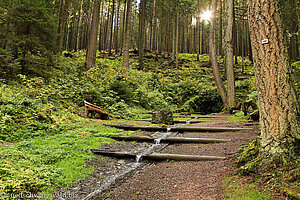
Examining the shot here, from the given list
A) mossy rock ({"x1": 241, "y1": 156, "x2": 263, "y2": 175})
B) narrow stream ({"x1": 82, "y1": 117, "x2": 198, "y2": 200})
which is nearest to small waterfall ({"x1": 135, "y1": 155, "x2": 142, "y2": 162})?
narrow stream ({"x1": 82, "y1": 117, "x2": 198, "y2": 200})

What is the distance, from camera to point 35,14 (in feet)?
31.8

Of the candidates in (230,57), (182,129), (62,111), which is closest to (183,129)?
(182,129)

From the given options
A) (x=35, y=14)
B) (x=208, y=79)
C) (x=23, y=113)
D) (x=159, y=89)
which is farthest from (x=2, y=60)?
(x=208, y=79)

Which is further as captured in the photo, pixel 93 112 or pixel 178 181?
pixel 93 112

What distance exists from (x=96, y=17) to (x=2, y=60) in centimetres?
864

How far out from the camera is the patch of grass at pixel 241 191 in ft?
7.36

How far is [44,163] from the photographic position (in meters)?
3.79

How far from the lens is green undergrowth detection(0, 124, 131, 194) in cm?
284

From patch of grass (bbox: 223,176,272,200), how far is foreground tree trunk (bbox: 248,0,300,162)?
24.2 inches

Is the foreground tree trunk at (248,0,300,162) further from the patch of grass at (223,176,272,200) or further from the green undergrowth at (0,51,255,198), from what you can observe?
the green undergrowth at (0,51,255,198)

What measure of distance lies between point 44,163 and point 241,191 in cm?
374

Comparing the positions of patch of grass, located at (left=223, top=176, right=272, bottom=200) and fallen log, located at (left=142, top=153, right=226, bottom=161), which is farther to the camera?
fallen log, located at (left=142, top=153, right=226, bottom=161)

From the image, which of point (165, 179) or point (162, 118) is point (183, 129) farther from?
point (165, 179)

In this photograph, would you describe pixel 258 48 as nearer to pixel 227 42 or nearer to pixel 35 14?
pixel 227 42
